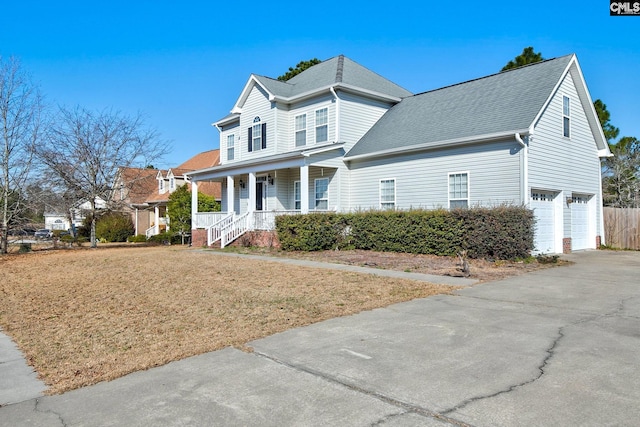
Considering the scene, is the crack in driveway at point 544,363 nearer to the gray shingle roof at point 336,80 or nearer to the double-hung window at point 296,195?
the gray shingle roof at point 336,80

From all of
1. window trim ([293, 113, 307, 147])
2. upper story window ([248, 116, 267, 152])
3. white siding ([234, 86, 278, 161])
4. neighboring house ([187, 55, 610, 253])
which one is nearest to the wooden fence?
neighboring house ([187, 55, 610, 253])

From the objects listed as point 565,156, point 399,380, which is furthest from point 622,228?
point 399,380

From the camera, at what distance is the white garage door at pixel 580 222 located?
18.5m

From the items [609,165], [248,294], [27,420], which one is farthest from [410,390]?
[609,165]

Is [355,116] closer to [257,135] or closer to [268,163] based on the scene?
[268,163]

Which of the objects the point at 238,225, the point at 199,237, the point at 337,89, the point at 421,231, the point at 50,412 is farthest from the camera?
the point at 199,237

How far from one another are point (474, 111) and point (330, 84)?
21.5ft

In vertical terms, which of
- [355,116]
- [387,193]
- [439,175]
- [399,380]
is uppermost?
[355,116]

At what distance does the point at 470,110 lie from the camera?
18.1 meters

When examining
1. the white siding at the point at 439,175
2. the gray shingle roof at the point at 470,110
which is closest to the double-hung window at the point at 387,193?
the white siding at the point at 439,175

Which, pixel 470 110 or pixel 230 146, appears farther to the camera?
pixel 230 146

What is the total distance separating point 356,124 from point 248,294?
14.0 m

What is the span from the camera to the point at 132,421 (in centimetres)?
370

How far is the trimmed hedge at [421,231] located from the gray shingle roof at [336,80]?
7.28 metres
